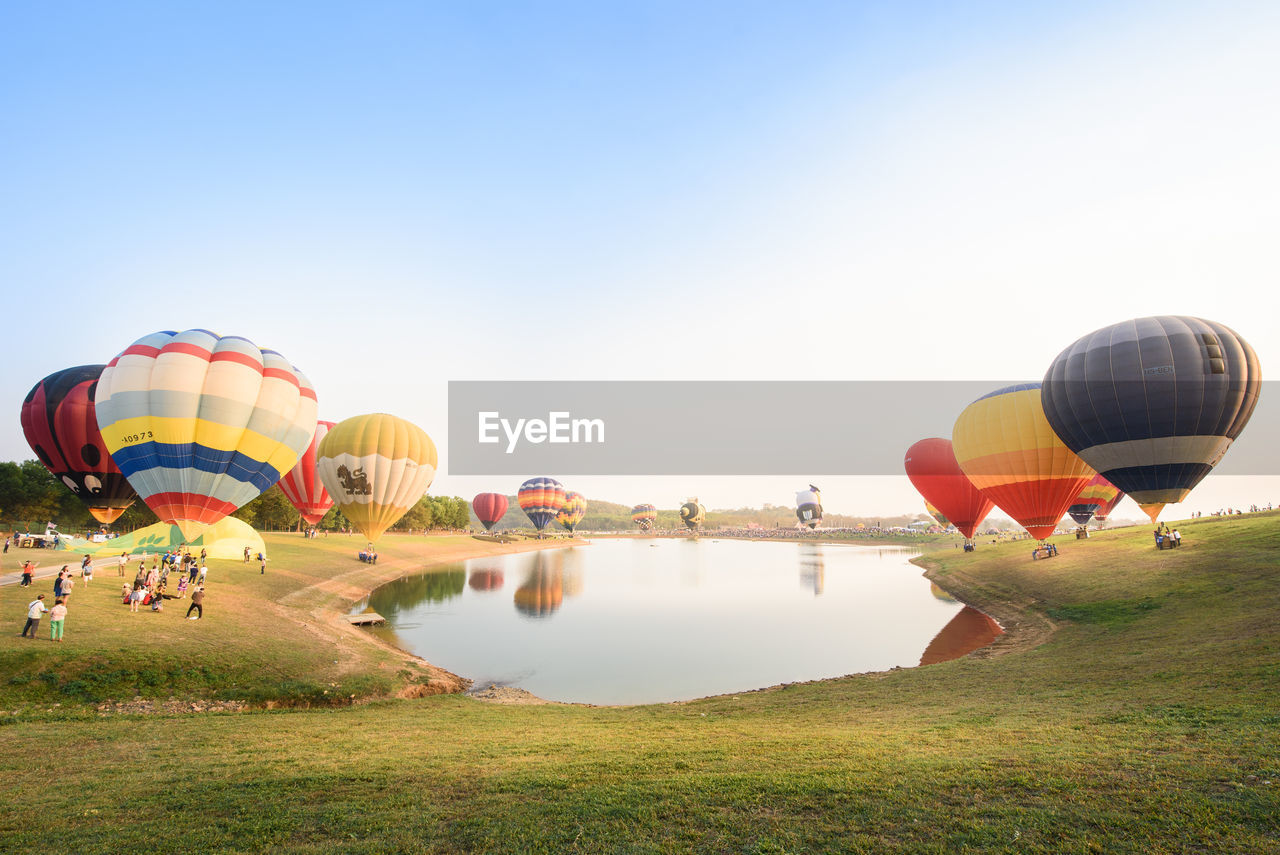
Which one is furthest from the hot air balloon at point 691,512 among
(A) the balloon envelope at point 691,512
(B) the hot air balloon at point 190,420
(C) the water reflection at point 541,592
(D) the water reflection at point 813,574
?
(B) the hot air balloon at point 190,420

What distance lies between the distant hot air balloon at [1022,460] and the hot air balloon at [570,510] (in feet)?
313

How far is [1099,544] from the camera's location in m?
44.6

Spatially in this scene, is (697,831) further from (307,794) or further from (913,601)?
(913,601)

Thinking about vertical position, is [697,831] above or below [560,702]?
above

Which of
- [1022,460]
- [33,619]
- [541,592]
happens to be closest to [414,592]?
[541,592]

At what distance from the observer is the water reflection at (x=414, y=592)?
41959 millimetres

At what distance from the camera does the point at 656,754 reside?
36.5 ft

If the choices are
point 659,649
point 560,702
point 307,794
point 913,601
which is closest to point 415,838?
point 307,794

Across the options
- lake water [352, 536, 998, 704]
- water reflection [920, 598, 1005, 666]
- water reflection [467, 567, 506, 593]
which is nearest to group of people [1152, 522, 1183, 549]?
water reflection [920, 598, 1005, 666]

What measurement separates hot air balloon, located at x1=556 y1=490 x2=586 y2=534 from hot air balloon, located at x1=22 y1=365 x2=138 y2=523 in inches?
3617

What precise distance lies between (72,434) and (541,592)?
34.3 meters

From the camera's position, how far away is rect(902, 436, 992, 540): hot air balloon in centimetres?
5259

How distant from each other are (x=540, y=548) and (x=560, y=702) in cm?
9923

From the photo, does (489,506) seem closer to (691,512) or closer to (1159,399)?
(691,512)
